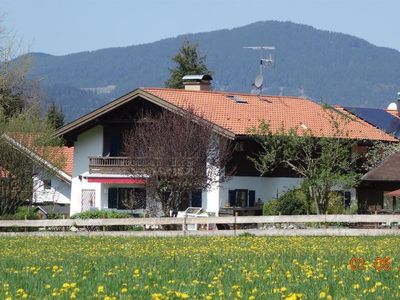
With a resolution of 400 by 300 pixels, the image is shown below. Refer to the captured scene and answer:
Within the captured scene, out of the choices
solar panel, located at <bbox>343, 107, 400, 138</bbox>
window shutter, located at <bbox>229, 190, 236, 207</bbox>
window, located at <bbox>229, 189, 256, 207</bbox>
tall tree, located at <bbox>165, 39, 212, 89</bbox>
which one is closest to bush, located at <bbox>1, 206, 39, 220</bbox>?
window shutter, located at <bbox>229, 190, 236, 207</bbox>

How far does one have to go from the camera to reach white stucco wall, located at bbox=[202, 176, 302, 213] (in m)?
53.6

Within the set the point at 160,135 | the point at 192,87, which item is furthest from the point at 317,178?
the point at 192,87

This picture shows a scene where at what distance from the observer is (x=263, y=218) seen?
119 feet

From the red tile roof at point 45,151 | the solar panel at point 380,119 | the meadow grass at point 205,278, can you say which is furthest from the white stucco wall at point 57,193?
the meadow grass at point 205,278

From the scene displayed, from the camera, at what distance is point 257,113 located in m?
57.3

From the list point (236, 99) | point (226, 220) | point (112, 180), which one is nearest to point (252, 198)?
point (236, 99)

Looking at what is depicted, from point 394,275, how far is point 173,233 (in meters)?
21.9

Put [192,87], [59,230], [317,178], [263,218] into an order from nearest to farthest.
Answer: [263,218] → [59,230] → [317,178] → [192,87]

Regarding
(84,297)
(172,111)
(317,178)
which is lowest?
(84,297)

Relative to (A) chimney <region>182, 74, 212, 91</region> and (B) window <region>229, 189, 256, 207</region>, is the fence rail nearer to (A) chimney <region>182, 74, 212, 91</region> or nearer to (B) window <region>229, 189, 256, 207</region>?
(B) window <region>229, 189, 256, 207</region>

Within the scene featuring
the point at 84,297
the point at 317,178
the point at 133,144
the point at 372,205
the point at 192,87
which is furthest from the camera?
the point at 192,87

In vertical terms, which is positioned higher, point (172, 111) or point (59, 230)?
point (172, 111)

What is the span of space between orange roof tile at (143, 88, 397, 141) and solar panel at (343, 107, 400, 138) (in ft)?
9.52

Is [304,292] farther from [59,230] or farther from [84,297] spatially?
[59,230]
